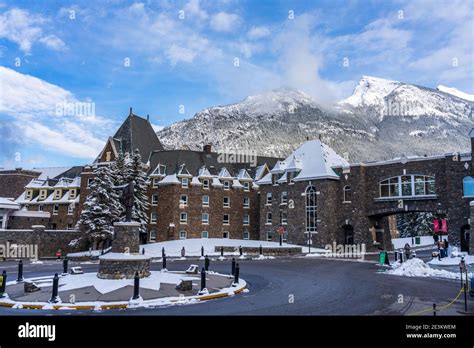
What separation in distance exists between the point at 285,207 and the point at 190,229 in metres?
13.6

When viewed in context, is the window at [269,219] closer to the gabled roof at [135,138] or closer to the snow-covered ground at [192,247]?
the snow-covered ground at [192,247]

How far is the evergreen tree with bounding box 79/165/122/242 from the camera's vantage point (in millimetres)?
43156

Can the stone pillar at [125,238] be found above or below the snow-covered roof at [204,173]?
below

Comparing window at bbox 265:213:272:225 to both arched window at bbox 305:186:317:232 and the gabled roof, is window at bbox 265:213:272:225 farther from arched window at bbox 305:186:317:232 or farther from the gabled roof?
the gabled roof

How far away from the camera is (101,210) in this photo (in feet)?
143

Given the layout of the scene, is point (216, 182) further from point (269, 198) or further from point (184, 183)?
point (269, 198)

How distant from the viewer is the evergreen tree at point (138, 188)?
47.5m

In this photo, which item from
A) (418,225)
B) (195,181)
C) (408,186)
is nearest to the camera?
(408,186)

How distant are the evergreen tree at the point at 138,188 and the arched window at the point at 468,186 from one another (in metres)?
35.6

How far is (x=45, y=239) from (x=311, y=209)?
3229 centimetres

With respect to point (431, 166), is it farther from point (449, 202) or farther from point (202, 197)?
Answer: point (202, 197)

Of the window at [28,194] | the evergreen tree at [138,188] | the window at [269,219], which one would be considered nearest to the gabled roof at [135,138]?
the evergreen tree at [138,188]

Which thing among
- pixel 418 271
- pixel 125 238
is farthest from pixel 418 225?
pixel 125 238
